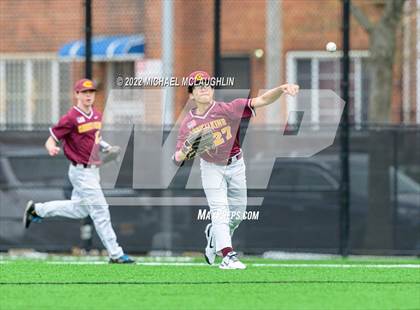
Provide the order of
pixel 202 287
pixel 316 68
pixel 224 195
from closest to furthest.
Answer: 1. pixel 202 287
2. pixel 224 195
3. pixel 316 68

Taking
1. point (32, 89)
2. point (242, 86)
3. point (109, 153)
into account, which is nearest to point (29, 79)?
point (32, 89)

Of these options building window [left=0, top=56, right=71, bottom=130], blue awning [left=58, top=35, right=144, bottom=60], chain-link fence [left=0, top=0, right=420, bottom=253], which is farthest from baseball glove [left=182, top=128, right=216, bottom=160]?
building window [left=0, top=56, right=71, bottom=130]

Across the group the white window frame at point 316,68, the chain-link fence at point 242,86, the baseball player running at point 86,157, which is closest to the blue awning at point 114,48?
the chain-link fence at point 242,86

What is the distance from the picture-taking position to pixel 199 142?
12086mm

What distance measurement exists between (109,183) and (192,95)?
14.3 ft

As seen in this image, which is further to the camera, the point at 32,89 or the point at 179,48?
the point at 32,89

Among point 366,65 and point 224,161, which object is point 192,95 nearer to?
point 224,161

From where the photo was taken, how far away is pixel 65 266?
12906 mm

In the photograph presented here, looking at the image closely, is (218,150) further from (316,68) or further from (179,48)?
(316,68)

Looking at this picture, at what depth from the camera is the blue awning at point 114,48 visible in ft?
65.1

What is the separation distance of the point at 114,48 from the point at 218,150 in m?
8.12

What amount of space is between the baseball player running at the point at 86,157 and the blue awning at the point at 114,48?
5807 mm

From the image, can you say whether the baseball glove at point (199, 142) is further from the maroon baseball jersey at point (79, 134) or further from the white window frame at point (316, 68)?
the white window frame at point (316, 68)

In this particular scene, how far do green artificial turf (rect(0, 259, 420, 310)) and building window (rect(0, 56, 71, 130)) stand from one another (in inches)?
339
